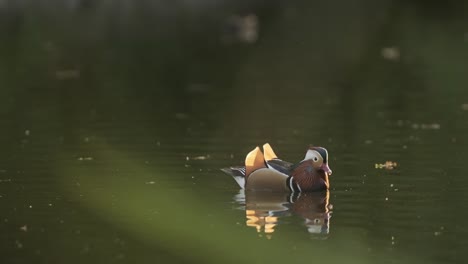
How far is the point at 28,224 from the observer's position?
1506 cm

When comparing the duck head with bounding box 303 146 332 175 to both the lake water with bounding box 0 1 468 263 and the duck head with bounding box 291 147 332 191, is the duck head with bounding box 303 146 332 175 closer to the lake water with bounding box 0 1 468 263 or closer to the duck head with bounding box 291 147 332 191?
the duck head with bounding box 291 147 332 191

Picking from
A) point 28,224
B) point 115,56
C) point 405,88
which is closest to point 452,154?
point 28,224

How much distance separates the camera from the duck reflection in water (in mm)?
15039

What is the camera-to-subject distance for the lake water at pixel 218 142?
14312 mm

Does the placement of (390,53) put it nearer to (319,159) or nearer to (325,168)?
(319,159)

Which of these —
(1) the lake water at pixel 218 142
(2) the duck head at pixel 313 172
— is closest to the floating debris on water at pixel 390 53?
(1) the lake water at pixel 218 142

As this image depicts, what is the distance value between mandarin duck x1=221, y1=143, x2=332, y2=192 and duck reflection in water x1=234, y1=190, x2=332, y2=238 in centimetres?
11

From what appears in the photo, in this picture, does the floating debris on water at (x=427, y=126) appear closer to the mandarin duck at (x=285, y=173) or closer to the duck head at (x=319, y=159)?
the mandarin duck at (x=285, y=173)

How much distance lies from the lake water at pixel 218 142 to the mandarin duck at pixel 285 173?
0.57ft

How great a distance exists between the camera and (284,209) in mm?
16188

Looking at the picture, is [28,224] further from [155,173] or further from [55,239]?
[155,173]

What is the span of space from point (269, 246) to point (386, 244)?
1.26 metres

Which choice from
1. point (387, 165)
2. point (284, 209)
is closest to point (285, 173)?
point (284, 209)

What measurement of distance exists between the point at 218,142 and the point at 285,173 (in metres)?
5.05
